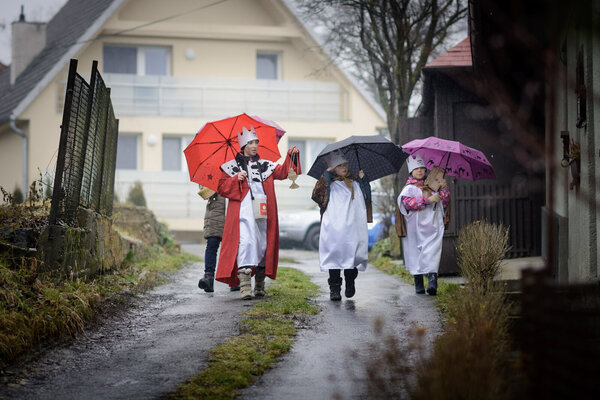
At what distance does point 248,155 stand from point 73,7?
24771 millimetres

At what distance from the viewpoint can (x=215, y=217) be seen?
1067cm

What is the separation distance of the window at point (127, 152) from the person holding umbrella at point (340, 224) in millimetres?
17599

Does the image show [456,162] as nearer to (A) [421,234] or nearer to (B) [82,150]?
→ (A) [421,234]

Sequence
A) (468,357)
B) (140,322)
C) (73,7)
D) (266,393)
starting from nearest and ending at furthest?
(468,357)
(266,393)
(140,322)
(73,7)

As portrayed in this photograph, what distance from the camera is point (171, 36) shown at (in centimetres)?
2633

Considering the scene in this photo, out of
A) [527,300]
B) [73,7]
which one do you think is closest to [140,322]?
[527,300]

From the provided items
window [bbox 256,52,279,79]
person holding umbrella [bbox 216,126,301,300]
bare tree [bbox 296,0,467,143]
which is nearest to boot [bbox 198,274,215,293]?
person holding umbrella [bbox 216,126,301,300]

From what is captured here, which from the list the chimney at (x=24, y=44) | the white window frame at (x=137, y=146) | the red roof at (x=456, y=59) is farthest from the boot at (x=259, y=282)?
the chimney at (x=24, y=44)

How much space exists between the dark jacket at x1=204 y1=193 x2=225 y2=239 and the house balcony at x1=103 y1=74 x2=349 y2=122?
1549cm

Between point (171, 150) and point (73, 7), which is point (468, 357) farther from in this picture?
point (73, 7)

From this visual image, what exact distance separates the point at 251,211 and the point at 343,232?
1.09 metres

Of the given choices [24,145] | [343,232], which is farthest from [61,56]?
[343,232]

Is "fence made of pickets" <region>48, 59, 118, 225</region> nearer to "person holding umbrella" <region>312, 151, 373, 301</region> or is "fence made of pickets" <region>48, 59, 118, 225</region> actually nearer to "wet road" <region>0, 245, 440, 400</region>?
"wet road" <region>0, 245, 440, 400</region>

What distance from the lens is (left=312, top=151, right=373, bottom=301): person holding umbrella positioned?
9.30 m
